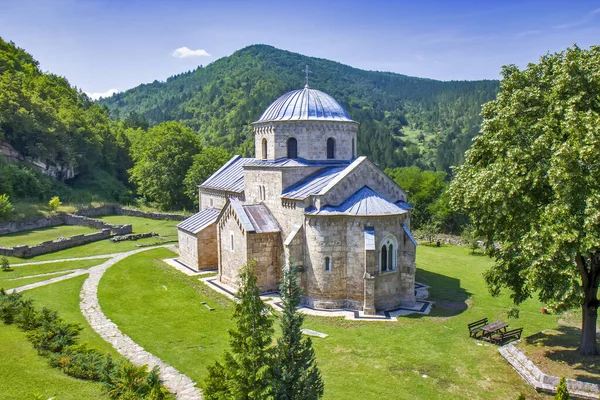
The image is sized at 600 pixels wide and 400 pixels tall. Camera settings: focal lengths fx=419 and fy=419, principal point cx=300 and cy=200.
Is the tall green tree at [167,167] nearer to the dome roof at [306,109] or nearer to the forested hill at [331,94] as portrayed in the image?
the forested hill at [331,94]

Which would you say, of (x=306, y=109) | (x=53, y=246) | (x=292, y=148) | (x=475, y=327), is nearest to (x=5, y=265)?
(x=53, y=246)

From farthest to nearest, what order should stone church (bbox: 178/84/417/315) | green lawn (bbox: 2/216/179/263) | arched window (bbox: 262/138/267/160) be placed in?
green lawn (bbox: 2/216/179/263) < arched window (bbox: 262/138/267/160) < stone church (bbox: 178/84/417/315)

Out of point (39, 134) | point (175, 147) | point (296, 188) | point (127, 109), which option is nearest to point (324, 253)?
point (296, 188)

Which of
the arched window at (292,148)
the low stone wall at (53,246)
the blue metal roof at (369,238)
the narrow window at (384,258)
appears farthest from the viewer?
the low stone wall at (53,246)

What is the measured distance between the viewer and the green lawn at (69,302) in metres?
17.4

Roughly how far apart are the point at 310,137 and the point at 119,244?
21.5 meters

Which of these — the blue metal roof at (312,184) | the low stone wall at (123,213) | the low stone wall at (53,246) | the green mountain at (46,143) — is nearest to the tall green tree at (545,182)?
the blue metal roof at (312,184)

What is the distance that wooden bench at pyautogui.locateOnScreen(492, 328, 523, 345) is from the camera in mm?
18312

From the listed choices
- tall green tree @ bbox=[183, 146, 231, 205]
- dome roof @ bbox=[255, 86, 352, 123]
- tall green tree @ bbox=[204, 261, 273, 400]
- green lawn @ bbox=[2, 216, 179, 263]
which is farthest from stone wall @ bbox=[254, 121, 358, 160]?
tall green tree @ bbox=[183, 146, 231, 205]

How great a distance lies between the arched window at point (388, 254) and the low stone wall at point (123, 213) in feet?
108

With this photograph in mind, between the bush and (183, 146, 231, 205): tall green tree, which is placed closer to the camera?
the bush

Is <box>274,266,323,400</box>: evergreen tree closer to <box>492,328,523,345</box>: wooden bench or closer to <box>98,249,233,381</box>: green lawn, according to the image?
<box>98,249,233,381</box>: green lawn

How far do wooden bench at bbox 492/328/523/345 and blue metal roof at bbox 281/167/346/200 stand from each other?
11.2 meters

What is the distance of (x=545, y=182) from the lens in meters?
14.1
